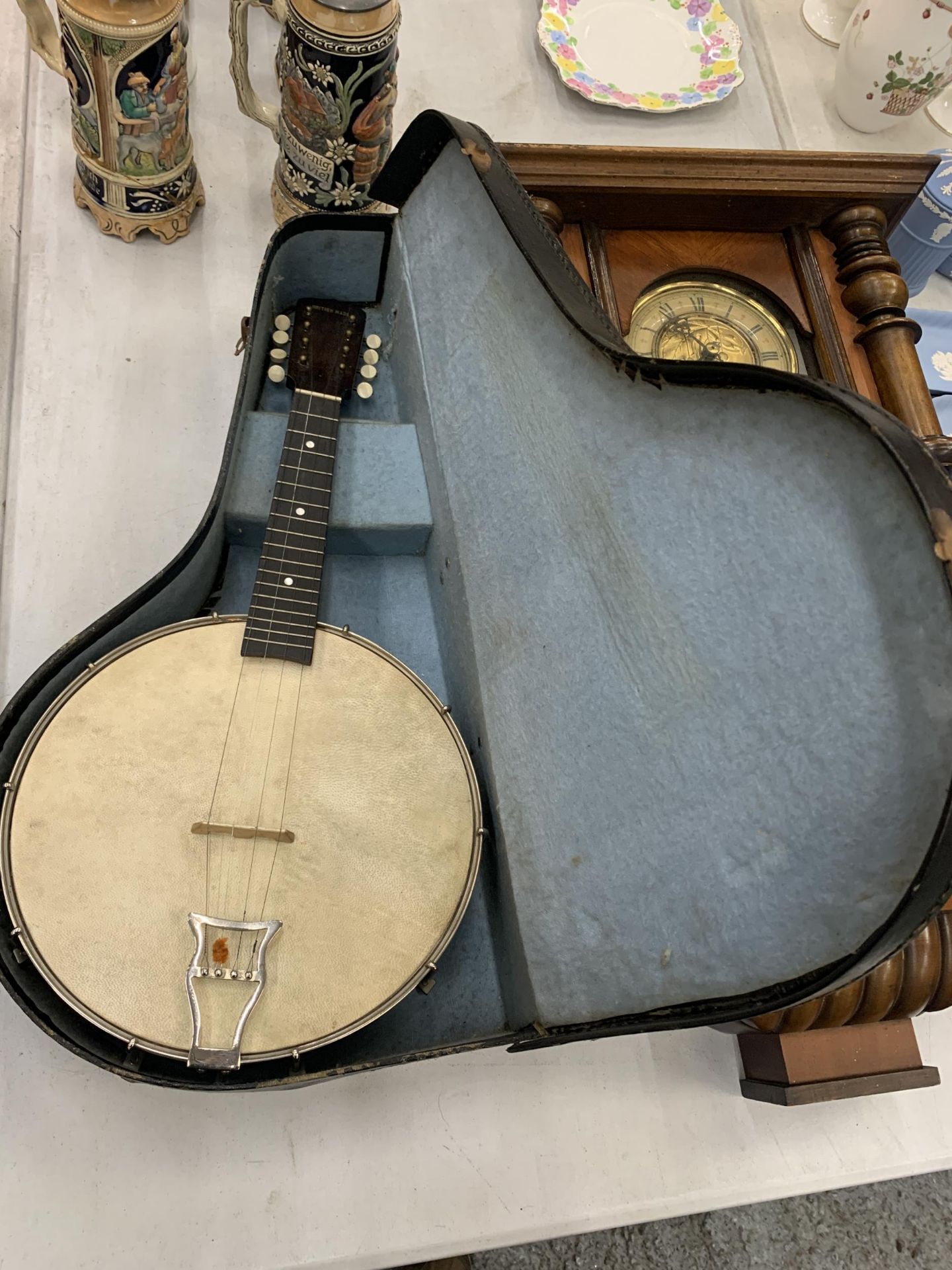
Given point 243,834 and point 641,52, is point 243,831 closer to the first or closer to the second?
point 243,834

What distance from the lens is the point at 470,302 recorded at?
0.93m

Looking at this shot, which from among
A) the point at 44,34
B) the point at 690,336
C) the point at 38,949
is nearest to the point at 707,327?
the point at 690,336

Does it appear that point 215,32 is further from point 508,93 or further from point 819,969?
point 819,969

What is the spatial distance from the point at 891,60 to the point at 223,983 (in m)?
1.59

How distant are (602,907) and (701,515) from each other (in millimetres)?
333

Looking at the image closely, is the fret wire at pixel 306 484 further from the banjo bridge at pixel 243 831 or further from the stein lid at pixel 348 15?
the stein lid at pixel 348 15

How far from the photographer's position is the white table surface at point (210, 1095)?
0.85 metres

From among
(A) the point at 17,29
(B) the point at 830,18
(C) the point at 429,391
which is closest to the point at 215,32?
(A) the point at 17,29

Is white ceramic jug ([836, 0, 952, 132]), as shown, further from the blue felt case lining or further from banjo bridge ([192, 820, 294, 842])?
banjo bridge ([192, 820, 294, 842])

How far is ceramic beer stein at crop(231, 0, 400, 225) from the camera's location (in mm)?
971

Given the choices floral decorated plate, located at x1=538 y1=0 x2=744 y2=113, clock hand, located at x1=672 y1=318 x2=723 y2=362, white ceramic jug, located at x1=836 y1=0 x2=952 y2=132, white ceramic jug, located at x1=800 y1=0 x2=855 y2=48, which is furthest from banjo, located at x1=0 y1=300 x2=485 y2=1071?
white ceramic jug, located at x1=800 y1=0 x2=855 y2=48

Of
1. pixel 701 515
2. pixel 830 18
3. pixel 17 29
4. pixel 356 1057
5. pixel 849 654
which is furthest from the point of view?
pixel 830 18

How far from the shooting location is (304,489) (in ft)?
3.13

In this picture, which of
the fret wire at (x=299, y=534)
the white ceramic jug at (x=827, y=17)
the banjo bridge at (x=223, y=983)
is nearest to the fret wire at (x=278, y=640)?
the fret wire at (x=299, y=534)
